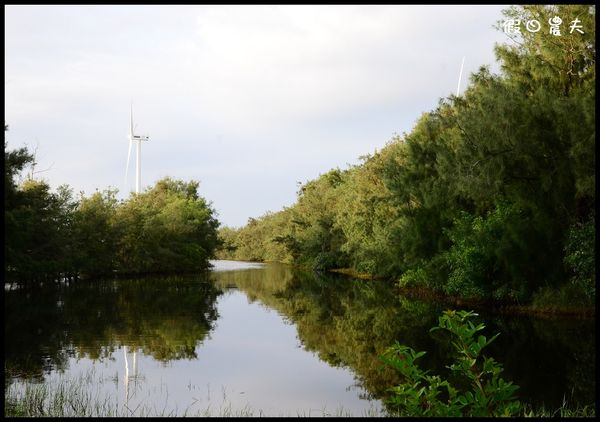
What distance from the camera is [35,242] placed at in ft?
132

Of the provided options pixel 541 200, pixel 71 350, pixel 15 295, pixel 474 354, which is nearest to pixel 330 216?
pixel 15 295

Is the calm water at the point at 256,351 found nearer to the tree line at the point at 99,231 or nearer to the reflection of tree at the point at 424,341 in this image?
the reflection of tree at the point at 424,341

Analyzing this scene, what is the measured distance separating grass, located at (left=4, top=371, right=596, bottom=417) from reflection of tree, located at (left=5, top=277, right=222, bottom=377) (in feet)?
7.88

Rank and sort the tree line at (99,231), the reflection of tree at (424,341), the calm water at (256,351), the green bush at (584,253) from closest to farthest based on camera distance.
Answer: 1. the calm water at (256,351)
2. the reflection of tree at (424,341)
3. the green bush at (584,253)
4. the tree line at (99,231)

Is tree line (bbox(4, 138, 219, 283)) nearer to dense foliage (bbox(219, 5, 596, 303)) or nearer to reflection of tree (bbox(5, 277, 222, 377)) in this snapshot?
reflection of tree (bbox(5, 277, 222, 377))

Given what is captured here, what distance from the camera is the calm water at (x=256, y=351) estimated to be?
1296 centimetres

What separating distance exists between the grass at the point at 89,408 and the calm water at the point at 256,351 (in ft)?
0.36

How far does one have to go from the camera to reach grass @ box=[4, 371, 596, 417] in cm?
1029

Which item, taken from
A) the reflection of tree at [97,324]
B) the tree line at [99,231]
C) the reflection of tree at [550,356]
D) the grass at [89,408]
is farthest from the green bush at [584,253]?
the tree line at [99,231]

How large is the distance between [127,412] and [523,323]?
16860mm

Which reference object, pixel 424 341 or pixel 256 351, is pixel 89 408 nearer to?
pixel 256 351

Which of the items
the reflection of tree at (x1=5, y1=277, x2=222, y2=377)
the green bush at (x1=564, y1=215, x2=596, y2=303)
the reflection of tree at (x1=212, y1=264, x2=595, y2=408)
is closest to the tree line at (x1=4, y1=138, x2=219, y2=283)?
the reflection of tree at (x1=5, y1=277, x2=222, y2=377)

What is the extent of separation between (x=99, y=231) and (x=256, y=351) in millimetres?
40498

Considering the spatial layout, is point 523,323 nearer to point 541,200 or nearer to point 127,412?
point 541,200
